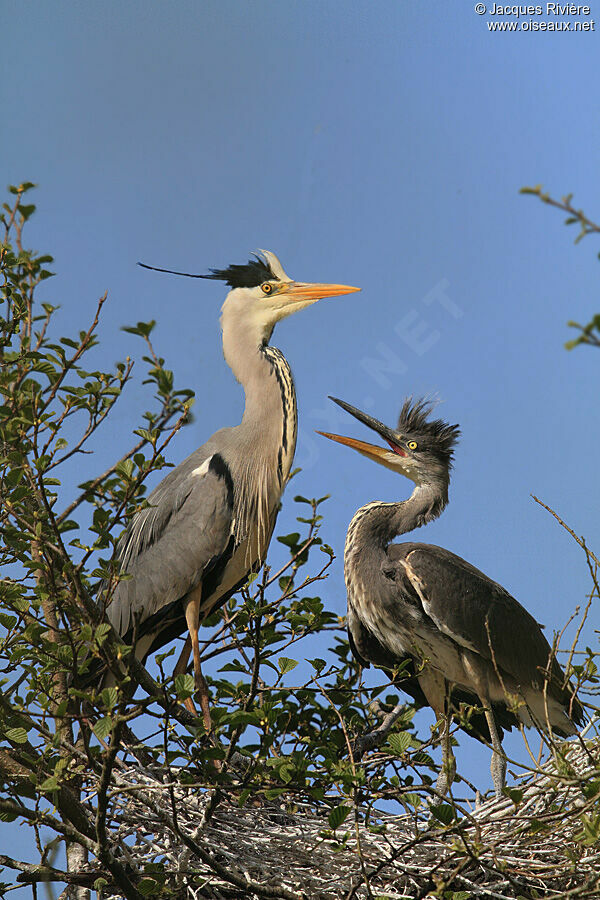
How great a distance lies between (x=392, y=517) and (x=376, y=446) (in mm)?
422

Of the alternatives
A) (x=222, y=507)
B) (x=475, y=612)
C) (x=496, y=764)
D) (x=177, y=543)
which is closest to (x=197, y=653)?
(x=177, y=543)

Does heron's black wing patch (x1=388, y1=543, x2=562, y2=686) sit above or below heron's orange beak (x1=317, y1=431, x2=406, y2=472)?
below

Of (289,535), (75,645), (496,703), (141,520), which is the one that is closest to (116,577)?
(75,645)

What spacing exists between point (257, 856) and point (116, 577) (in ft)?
3.58

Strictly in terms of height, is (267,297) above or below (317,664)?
above

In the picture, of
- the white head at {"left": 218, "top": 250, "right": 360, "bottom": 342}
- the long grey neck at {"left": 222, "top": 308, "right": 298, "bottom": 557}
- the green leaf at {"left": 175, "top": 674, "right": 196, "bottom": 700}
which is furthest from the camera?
the white head at {"left": 218, "top": 250, "right": 360, "bottom": 342}

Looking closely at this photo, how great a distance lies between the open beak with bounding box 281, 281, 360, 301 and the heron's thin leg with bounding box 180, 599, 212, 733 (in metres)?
1.43

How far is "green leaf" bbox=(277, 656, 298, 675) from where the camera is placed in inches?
110

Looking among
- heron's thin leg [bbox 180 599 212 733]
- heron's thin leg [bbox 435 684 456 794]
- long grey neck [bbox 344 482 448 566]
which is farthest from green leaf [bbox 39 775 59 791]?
long grey neck [bbox 344 482 448 566]

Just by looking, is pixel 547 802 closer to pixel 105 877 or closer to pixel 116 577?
pixel 105 877

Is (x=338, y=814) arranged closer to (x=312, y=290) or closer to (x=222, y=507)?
(x=222, y=507)

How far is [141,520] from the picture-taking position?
4.04 meters

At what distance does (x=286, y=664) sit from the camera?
2805 mm

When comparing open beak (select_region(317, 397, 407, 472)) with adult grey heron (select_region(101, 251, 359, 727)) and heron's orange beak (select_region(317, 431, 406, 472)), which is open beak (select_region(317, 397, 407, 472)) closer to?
heron's orange beak (select_region(317, 431, 406, 472))
